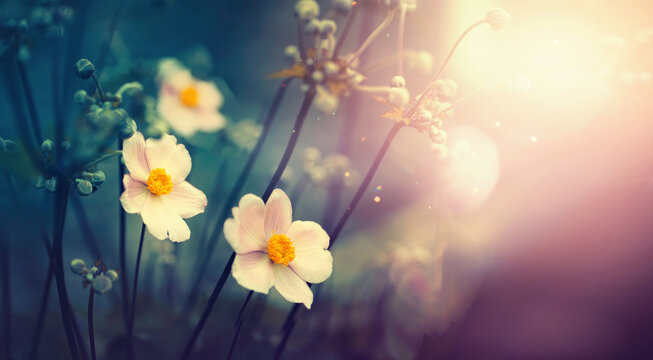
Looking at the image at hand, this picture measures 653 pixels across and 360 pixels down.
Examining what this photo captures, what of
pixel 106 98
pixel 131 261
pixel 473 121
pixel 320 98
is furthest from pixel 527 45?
pixel 131 261

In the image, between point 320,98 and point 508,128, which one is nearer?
point 320,98

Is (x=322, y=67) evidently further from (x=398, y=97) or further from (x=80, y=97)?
(x=80, y=97)

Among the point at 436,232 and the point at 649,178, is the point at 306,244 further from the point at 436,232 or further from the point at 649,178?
the point at 649,178

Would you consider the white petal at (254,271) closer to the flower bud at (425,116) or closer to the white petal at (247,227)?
the white petal at (247,227)

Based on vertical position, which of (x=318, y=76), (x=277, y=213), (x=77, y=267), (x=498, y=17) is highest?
(x=498, y=17)

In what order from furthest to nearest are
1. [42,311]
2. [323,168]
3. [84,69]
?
[323,168], [42,311], [84,69]

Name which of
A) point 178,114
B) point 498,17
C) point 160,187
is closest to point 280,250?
point 160,187
